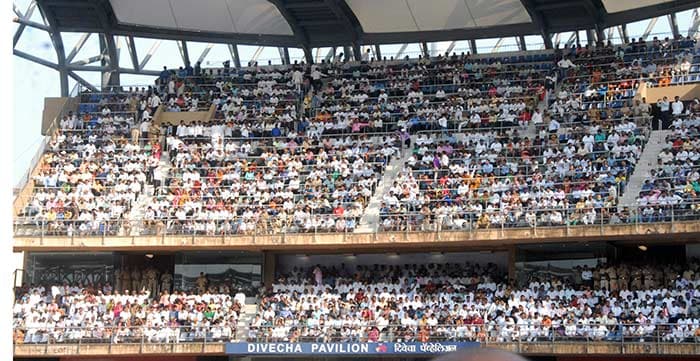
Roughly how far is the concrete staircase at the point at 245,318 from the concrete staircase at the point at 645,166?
39.0 ft

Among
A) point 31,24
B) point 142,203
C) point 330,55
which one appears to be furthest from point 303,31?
point 142,203

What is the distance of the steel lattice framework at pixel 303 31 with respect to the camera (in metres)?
46.0

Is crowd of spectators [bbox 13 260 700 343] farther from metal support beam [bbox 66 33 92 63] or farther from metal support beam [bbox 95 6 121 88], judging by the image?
metal support beam [bbox 66 33 92 63]

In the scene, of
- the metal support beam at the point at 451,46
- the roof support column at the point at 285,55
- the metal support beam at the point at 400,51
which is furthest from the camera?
the roof support column at the point at 285,55

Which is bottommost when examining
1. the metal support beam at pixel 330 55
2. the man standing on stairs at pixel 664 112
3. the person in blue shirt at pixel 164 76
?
the man standing on stairs at pixel 664 112

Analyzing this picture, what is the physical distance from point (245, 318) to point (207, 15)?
1757 cm

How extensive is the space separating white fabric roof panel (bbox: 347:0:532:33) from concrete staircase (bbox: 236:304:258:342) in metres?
14.7

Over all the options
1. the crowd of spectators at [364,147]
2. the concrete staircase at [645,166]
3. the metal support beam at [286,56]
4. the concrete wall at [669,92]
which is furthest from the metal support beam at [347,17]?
the concrete staircase at [645,166]

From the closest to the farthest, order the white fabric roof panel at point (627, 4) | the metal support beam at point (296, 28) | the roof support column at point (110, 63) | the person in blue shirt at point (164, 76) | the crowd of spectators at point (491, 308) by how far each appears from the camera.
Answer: the crowd of spectators at point (491, 308) < the white fabric roof panel at point (627, 4) < the metal support beam at point (296, 28) < the person in blue shirt at point (164, 76) < the roof support column at point (110, 63)

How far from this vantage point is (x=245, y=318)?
120ft

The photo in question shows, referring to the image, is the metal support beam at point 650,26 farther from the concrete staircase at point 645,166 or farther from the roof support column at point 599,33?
the concrete staircase at point 645,166

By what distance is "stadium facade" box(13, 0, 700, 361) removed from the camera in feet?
112

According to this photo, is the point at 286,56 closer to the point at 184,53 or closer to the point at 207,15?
the point at 207,15

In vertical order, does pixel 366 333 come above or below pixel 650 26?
below
